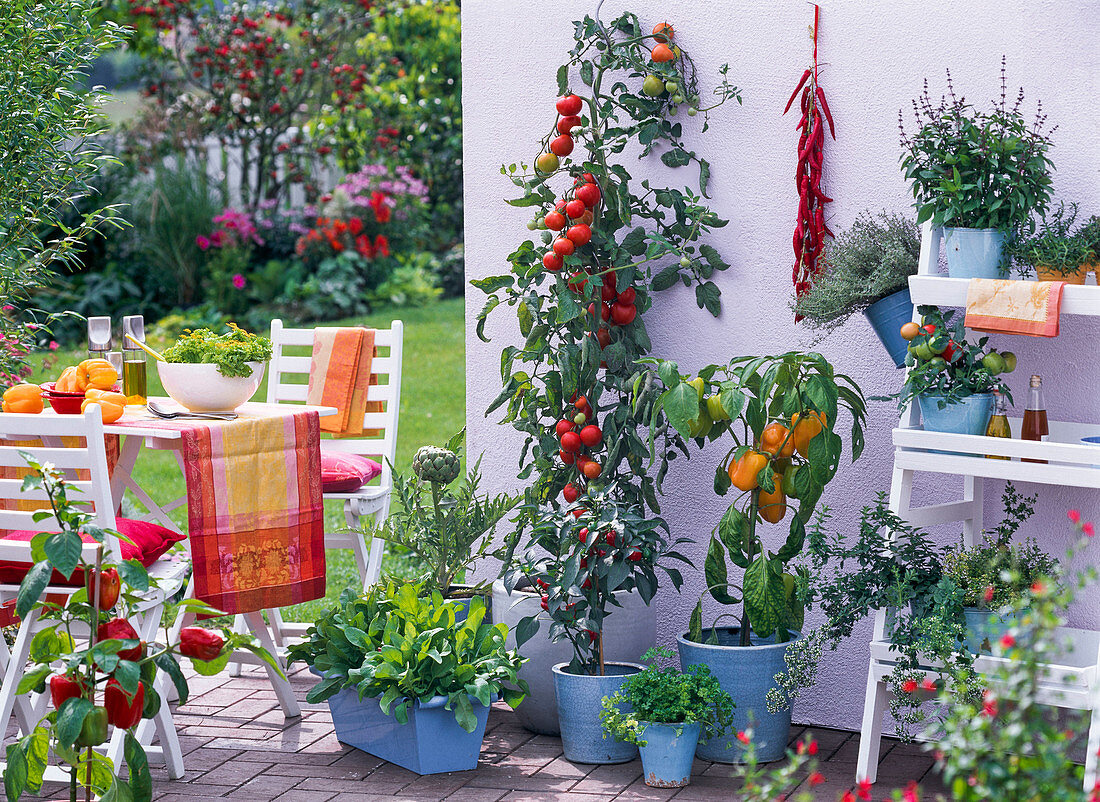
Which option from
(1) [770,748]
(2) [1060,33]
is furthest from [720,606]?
(2) [1060,33]

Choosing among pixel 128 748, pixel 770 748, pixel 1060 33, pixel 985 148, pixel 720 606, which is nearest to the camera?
pixel 128 748

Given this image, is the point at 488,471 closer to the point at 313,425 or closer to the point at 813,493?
the point at 313,425

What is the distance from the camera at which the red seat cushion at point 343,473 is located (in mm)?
3957

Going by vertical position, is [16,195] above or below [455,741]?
above

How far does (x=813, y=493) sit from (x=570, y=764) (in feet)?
3.19

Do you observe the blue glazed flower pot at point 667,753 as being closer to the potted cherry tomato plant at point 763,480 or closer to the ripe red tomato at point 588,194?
the potted cherry tomato plant at point 763,480

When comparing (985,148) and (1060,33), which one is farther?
Answer: (1060,33)

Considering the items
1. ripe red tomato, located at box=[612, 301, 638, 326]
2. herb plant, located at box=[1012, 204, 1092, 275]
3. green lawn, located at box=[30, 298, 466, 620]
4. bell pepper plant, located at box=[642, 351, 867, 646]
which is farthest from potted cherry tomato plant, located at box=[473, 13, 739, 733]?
green lawn, located at box=[30, 298, 466, 620]

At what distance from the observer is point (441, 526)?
3.73 metres

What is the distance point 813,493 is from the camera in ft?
10.3

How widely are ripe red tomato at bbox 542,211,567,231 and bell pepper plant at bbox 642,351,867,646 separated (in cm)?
51

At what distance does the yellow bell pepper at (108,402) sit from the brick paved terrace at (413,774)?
947 millimetres

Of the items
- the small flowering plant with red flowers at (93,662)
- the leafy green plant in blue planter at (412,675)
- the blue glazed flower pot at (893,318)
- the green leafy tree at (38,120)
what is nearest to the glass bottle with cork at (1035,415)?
the blue glazed flower pot at (893,318)

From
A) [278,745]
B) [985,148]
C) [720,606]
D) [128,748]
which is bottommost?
[278,745]
